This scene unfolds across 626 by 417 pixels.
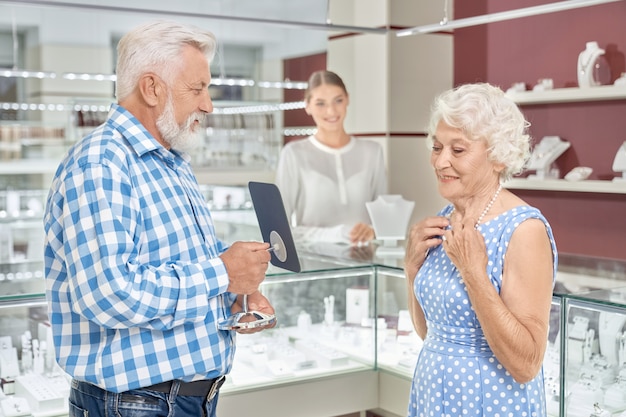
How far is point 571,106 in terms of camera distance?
531 cm

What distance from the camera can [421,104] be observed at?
607 cm

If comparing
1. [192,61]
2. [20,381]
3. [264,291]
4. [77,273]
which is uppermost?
[192,61]

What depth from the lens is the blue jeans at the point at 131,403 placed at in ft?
6.14

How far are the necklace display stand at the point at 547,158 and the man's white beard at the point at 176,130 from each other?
11.9 feet

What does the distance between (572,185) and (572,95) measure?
1.79 feet

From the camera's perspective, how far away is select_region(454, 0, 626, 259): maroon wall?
16.4 feet

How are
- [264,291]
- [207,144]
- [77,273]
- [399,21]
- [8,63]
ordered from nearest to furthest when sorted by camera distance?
[77,273] < [264,291] < [399,21] < [8,63] < [207,144]

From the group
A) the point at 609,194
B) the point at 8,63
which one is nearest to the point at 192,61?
the point at 609,194

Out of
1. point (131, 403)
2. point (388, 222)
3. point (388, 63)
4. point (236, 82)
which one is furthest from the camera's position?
point (236, 82)

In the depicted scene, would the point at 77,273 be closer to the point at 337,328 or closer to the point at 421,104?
the point at 337,328

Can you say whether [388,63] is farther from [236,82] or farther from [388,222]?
[388,222]

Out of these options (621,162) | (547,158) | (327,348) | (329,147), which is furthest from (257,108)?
(327,348)

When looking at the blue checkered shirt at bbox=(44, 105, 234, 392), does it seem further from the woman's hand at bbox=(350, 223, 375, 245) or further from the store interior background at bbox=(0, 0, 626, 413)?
the store interior background at bbox=(0, 0, 626, 413)

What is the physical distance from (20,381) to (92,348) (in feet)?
3.27
